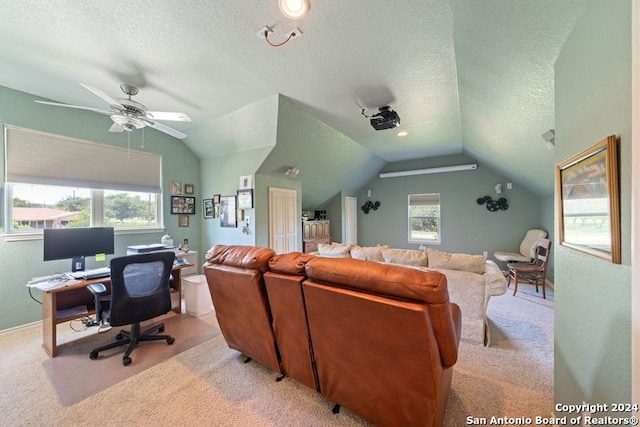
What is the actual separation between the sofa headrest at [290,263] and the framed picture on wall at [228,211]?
2.78 m

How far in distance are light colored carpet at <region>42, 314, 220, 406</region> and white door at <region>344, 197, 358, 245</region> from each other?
449cm

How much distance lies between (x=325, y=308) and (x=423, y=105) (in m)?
2.94

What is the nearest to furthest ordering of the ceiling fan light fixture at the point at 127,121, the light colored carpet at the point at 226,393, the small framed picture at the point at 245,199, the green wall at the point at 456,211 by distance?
1. the light colored carpet at the point at 226,393
2. the ceiling fan light fixture at the point at 127,121
3. the small framed picture at the point at 245,199
4. the green wall at the point at 456,211

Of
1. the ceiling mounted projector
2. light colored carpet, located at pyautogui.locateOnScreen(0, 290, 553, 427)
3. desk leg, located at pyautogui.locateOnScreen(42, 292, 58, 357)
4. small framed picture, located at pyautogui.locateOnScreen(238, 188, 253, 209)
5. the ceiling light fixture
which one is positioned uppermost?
the ceiling mounted projector

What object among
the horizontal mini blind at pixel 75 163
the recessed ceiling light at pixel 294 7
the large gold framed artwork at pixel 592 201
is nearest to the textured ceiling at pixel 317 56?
the recessed ceiling light at pixel 294 7

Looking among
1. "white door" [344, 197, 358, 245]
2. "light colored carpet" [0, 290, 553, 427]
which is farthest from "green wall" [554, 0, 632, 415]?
"white door" [344, 197, 358, 245]

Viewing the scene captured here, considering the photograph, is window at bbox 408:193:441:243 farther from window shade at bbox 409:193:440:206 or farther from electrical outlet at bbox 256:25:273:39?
electrical outlet at bbox 256:25:273:39

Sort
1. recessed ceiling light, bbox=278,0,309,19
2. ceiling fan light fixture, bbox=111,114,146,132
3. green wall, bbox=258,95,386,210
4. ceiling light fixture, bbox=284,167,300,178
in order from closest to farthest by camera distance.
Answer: recessed ceiling light, bbox=278,0,309,19, ceiling fan light fixture, bbox=111,114,146,132, green wall, bbox=258,95,386,210, ceiling light fixture, bbox=284,167,300,178

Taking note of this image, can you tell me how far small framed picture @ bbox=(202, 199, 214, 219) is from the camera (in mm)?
4512

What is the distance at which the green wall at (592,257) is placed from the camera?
853mm

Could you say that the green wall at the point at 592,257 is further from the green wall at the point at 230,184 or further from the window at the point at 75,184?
the window at the point at 75,184

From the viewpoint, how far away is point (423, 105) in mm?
3098

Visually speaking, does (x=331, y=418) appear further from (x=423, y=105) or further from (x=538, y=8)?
(x=423, y=105)

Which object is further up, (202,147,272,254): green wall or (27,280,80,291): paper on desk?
(202,147,272,254): green wall
